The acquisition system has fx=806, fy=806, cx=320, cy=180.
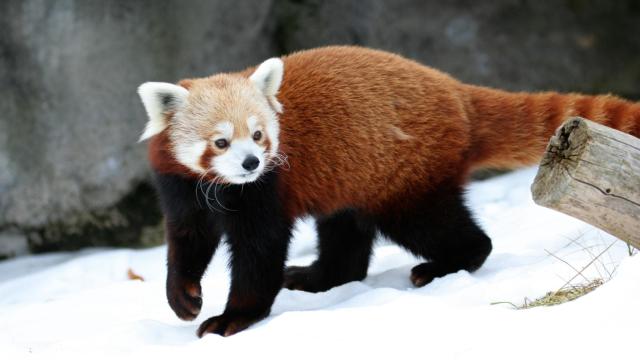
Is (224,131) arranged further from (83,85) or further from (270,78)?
(83,85)

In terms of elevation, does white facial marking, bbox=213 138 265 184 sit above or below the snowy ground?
above

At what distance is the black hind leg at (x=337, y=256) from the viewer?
4906 mm

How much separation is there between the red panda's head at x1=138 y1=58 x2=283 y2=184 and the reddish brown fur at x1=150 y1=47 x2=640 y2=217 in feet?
0.81

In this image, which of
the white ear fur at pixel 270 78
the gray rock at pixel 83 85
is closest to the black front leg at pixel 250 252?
the white ear fur at pixel 270 78

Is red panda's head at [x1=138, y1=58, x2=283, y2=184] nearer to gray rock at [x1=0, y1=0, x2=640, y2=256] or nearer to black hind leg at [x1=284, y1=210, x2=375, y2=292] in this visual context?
black hind leg at [x1=284, y1=210, x2=375, y2=292]

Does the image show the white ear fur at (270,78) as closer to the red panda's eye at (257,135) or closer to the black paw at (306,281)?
the red panda's eye at (257,135)

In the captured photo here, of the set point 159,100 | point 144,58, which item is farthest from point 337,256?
point 144,58

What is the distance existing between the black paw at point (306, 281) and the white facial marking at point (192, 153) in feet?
4.46

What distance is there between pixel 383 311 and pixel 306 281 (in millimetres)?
1701

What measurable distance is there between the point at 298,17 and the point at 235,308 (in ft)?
13.8

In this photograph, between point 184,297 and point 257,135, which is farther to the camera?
point 184,297

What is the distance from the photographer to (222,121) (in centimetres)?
371

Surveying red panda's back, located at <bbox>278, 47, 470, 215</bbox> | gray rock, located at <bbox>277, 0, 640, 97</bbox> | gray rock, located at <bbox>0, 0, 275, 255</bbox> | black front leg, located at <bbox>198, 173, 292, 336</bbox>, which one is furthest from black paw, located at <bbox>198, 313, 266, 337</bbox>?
gray rock, located at <bbox>277, 0, 640, 97</bbox>

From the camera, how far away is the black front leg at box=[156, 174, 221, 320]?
3.98 m
